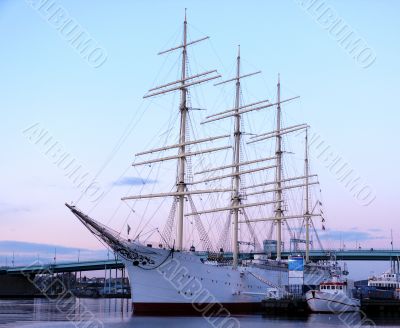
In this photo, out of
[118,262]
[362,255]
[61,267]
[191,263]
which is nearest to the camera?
[191,263]

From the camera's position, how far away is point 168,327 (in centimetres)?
4875

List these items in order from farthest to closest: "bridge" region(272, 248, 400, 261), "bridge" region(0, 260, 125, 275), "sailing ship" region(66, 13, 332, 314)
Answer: "bridge" region(0, 260, 125, 275) < "bridge" region(272, 248, 400, 261) < "sailing ship" region(66, 13, 332, 314)

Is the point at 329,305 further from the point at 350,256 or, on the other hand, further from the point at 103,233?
the point at 350,256

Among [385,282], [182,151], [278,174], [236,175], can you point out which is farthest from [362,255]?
[182,151]

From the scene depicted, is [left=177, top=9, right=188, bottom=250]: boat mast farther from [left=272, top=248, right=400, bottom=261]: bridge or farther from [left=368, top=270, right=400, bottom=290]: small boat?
[left=272, top=248, right=400, bottom=261]: bridge

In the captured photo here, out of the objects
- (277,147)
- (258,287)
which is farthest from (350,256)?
(258,287)

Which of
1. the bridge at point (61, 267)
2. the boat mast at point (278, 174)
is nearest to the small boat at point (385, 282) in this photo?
the boat mast at point (278, 174)

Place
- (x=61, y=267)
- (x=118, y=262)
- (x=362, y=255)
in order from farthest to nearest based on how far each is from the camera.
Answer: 1. (x=61, y=267)
2. (x=118, y=262)
3. (x=362, y=255)

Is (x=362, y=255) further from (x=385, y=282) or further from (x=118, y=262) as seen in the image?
(x=118, y=262)

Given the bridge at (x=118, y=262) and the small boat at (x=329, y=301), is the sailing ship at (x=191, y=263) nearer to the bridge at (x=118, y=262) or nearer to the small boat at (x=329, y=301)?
the small boat at (x=329, y=301)

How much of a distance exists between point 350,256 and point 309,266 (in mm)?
56990

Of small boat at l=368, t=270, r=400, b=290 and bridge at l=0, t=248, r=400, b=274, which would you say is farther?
bridge at l=0, t=248, r=400, b=274

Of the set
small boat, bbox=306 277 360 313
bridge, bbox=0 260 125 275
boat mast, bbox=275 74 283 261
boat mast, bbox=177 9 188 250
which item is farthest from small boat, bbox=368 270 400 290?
bridge, bbox=0 260 125 275

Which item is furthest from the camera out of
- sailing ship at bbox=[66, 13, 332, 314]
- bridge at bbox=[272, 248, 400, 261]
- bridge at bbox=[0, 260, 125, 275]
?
bridge at bbox=[0, 260, 125, 275]
